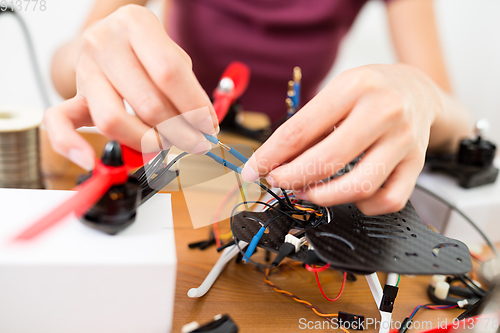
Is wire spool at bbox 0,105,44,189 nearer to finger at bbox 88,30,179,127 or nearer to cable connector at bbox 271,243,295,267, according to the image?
finger at bbox 88,30,179,127

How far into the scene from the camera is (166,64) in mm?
325

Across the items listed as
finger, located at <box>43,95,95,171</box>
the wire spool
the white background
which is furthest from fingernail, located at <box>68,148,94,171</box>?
the white background

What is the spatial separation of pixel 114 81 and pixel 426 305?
44 centimetres

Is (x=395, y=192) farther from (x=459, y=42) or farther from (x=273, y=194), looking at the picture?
(x=459, y=42)

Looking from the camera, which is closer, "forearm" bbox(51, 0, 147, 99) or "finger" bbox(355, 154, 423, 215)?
"finger" bbox(355, 154, 423, 215)

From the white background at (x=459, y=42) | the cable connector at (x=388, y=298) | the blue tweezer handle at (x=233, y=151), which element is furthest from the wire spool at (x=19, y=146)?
the white background at (x=459, y=42)

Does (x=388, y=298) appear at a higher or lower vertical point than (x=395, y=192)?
lower

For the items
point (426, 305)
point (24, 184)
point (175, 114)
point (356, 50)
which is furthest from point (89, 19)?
point (356, 50)

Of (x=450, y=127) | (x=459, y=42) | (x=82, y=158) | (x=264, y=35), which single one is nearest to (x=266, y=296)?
(x=82, y=158)

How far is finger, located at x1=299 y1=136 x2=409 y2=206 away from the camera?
0.32 meters

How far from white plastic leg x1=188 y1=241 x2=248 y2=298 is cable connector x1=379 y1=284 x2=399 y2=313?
0.15 m

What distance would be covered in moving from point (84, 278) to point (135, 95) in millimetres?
175

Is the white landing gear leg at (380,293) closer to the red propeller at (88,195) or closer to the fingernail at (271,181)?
the fingernail at (271,181)

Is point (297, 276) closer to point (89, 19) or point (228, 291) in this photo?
point (228, 291)
